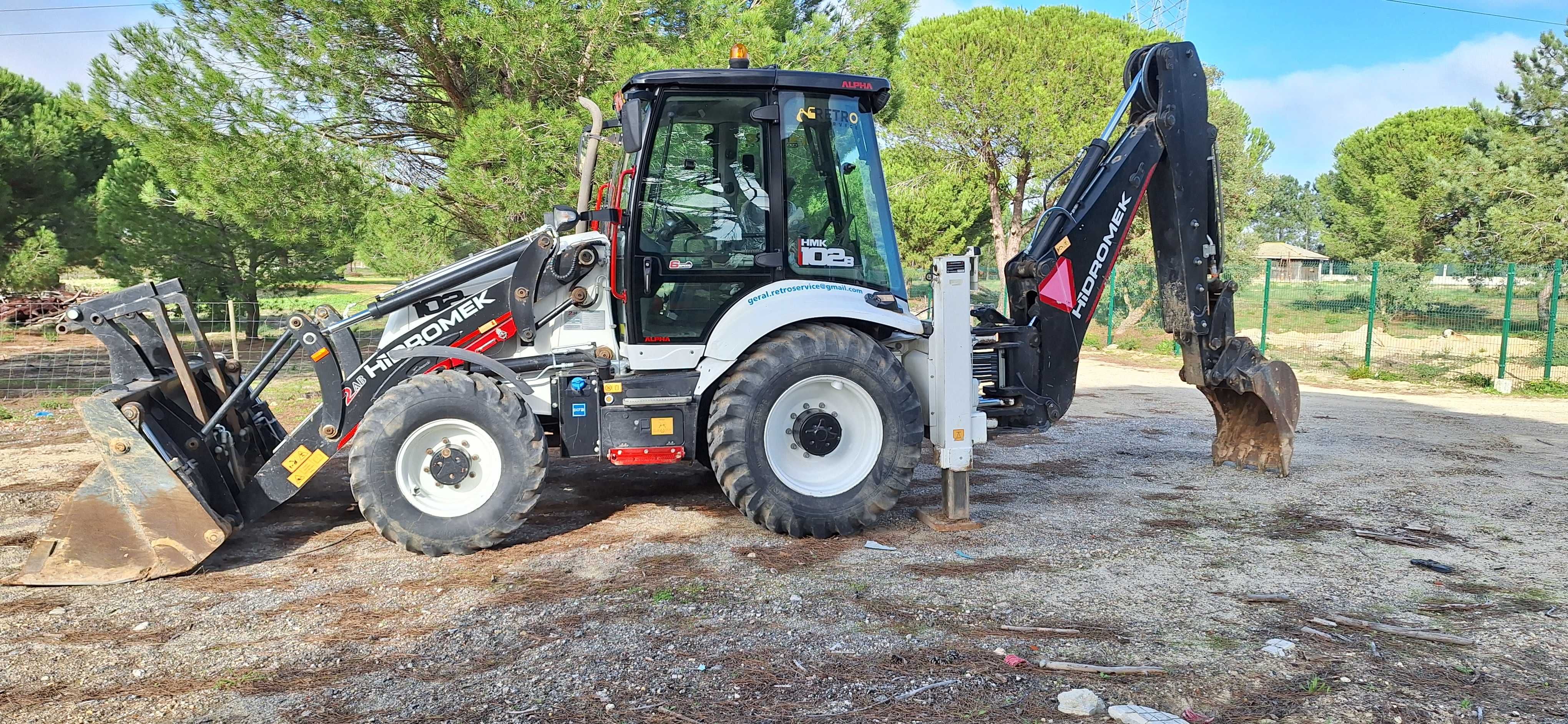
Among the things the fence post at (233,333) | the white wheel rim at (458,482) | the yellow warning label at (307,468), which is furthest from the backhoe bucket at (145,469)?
the fence post at (233,333)

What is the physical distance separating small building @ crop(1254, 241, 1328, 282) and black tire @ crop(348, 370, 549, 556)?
57.2 ft

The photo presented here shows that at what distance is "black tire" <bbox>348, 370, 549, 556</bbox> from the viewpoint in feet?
16.6

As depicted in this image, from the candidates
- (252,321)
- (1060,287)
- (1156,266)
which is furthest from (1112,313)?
(252,321)

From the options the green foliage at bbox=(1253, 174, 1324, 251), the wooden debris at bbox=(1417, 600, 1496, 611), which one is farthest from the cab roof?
the green foliage at bbox=(1253, 174, 1324, 251)

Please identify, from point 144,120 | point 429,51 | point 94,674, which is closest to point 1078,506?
point 94,674

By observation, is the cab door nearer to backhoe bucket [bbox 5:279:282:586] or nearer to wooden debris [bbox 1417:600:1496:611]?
backhoe bucket [bbox 5:279:282:586]

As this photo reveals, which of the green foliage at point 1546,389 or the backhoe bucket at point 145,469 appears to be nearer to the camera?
A: the backhoe bucket at point 145,469

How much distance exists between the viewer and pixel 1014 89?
23141 millimetres

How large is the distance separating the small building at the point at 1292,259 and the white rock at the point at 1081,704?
1762 centimetres

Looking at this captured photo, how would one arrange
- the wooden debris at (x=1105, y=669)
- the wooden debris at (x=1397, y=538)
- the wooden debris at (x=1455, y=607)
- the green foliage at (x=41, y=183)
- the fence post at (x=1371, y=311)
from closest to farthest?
the wooden debris at (x=1105, y=669) → the wooden debris at (x=1455, y=607) → the wooden debris at (x=1397, y=538) → the fence post at (x=1371, y=311) → the green foliage at (x=41, y=183)

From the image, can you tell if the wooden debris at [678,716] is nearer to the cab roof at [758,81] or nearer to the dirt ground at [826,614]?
the dirt ground at [826,614]

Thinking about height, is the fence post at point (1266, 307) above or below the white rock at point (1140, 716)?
above

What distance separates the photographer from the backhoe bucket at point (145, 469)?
468cm

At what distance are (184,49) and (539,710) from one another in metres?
9.46
